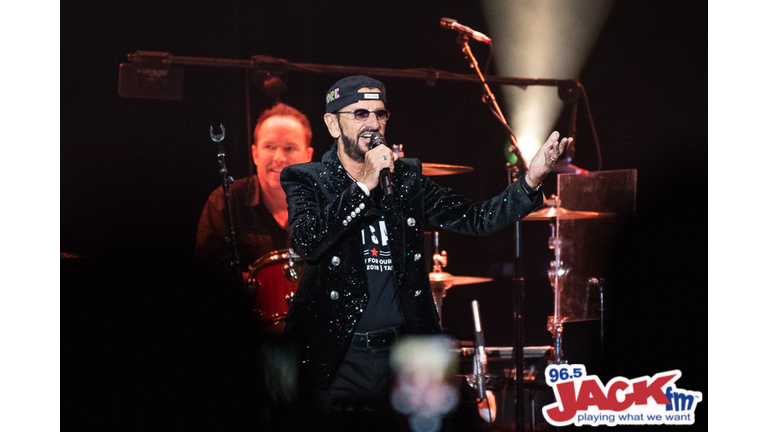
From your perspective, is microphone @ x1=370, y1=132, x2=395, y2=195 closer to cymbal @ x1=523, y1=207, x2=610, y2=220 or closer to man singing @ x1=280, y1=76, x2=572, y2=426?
man singing @ x1=280, y1=76, x2=572, y2=426

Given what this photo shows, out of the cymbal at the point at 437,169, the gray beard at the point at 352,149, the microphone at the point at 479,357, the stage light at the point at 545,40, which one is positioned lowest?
the microphone at the point at 479,357

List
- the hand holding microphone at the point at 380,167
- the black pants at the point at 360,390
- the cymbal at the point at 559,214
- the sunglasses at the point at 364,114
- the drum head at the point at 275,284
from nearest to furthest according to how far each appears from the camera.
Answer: the hand holding microphone at the point at 380,167 → the black pants at the point at 360,390 → the sunglasses at the point at 364,114 → the drum head at the point at 275,284 → the cymbal at the point at 559,214

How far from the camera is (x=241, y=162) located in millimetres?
4301

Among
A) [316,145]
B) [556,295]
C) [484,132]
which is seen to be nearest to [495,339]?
[556,295]

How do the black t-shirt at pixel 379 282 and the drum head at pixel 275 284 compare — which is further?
the drum head at pixel 275 284

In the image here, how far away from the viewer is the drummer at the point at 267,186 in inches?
170

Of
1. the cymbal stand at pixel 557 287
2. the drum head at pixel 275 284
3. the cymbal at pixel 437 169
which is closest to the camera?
the drum head at pixel 275 284

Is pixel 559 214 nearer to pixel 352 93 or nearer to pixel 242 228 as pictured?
pixel 242 228

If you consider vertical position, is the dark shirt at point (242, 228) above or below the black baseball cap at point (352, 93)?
below

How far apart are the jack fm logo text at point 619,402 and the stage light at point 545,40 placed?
1871mm

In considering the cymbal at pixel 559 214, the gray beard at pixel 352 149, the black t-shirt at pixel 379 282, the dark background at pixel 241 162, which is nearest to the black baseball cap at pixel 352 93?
the gray beard at pixel 352 149

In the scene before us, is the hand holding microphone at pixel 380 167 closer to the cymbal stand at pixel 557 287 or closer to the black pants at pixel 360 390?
the black pants at pixel 360 390

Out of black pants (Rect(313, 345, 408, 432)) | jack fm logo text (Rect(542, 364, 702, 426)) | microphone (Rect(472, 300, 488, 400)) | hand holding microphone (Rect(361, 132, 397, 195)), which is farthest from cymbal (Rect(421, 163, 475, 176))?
black pants (Rect(313, 345, 408, 432))

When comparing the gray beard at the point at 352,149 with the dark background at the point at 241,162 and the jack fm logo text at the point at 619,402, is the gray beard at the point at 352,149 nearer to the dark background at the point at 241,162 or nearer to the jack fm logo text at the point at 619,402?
the dark background at the point at 241,162
